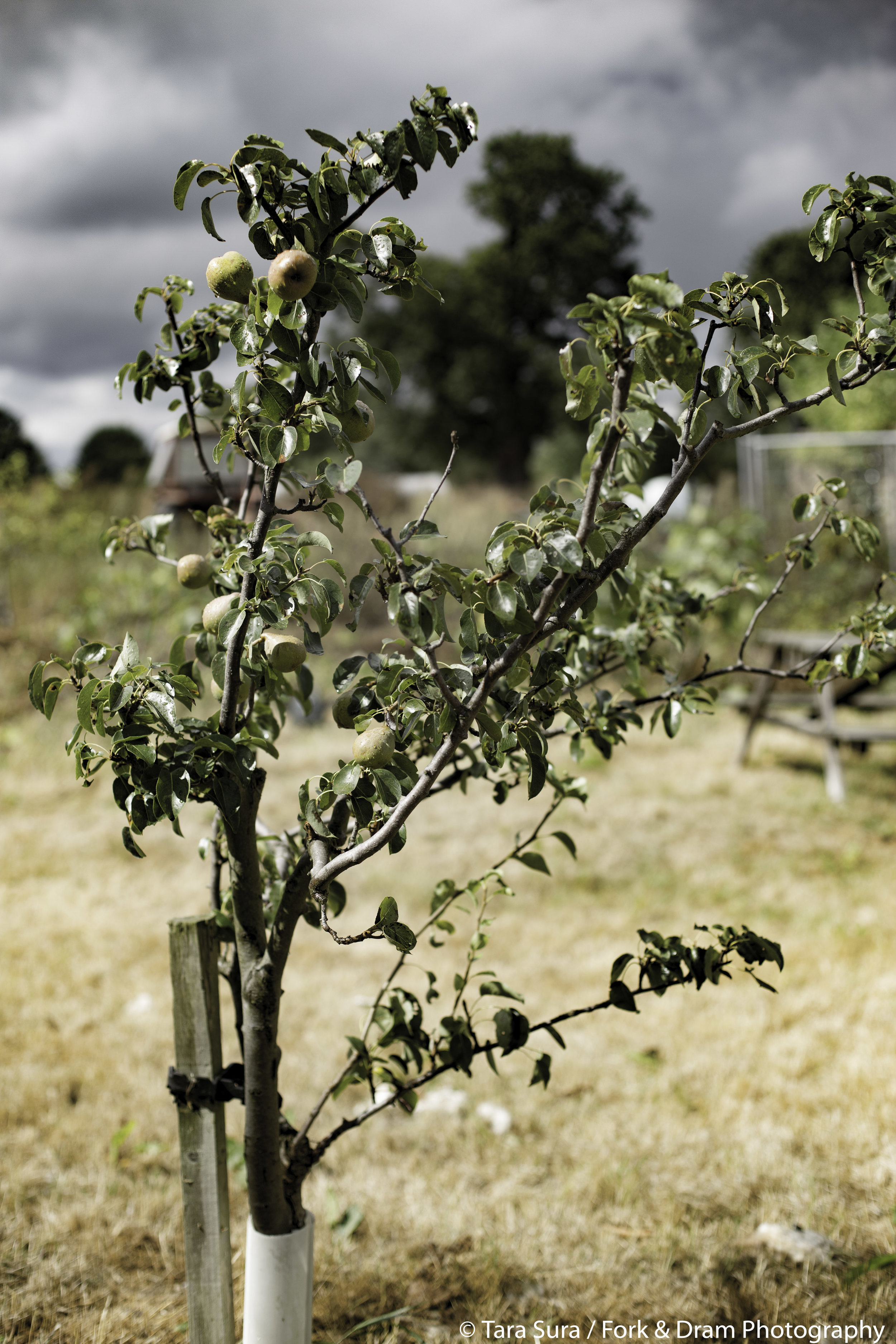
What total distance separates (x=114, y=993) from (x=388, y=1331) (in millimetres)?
1641

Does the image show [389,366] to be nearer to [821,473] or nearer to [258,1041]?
[258,1041]

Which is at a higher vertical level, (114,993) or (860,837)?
(860,837)

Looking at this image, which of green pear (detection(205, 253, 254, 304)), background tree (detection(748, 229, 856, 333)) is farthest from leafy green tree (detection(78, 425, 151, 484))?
green pear (detection(205, 253, 254, 304))

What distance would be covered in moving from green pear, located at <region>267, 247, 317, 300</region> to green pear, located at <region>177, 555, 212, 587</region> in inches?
18.6

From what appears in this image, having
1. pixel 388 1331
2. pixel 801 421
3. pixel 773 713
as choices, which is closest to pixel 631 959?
pixel 388 1331

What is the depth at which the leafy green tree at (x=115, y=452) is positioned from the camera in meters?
18.2

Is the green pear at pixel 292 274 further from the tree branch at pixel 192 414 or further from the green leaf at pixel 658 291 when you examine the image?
the tree branch at pixel 192 414

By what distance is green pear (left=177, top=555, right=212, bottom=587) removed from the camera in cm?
129

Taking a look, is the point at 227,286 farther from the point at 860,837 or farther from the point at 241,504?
the point at 860,837

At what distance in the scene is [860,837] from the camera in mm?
4195

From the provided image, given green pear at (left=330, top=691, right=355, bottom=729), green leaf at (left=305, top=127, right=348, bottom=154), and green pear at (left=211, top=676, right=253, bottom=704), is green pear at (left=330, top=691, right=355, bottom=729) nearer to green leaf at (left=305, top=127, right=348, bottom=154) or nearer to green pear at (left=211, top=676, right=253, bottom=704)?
green pear at (left=211, top=676, right=253, bottom=704)

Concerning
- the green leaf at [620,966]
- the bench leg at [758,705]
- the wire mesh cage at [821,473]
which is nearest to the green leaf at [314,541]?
the green leaf at [620,966]

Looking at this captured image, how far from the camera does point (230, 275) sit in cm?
97

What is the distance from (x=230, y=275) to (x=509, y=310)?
26279 millimetres
